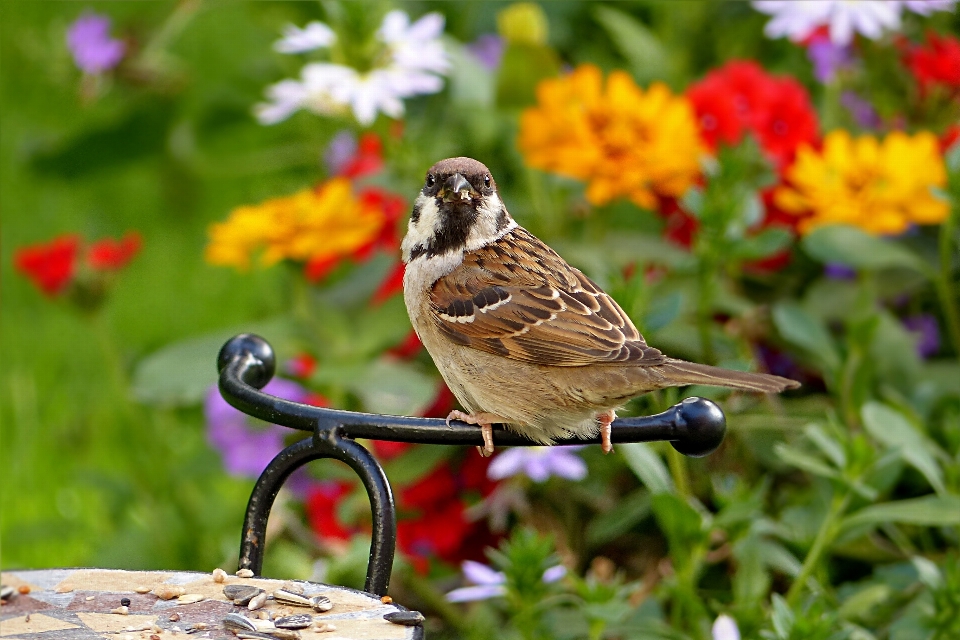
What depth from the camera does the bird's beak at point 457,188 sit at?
180 centimetres

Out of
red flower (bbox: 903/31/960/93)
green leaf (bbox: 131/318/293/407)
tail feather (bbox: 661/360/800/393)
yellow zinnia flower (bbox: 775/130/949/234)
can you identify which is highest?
red flower (bbox: 903/31/960/93)

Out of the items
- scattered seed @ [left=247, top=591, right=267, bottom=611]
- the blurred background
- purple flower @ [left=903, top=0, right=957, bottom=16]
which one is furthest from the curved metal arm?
purple flower @ [left=903, top=0, right=957, bottom=16]

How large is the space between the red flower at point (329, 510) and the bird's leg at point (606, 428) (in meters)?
0.95

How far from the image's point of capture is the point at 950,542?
7.61 ft

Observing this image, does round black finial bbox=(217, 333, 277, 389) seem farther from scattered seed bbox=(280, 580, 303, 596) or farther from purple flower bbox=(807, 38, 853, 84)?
purple flower bbox=(807, 38, 853, 84)

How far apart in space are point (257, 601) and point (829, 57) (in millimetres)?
2154

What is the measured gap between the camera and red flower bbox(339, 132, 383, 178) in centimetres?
288

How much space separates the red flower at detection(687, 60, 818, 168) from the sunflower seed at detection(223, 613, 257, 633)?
1.65m

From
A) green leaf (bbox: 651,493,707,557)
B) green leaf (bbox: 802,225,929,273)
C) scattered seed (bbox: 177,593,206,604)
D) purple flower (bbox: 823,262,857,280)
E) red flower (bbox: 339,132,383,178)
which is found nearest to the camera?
scattered seed (bbox: 177,593,206,604)

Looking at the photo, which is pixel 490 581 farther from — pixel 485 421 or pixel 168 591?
pixel 168 591

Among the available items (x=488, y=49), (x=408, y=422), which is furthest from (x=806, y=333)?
(x=488, y=49)

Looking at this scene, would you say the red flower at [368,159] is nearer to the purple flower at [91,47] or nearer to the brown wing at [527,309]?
the purple flower at [91,47]

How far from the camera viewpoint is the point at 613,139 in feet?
7.92

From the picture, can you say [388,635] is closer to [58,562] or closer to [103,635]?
[103,635]
